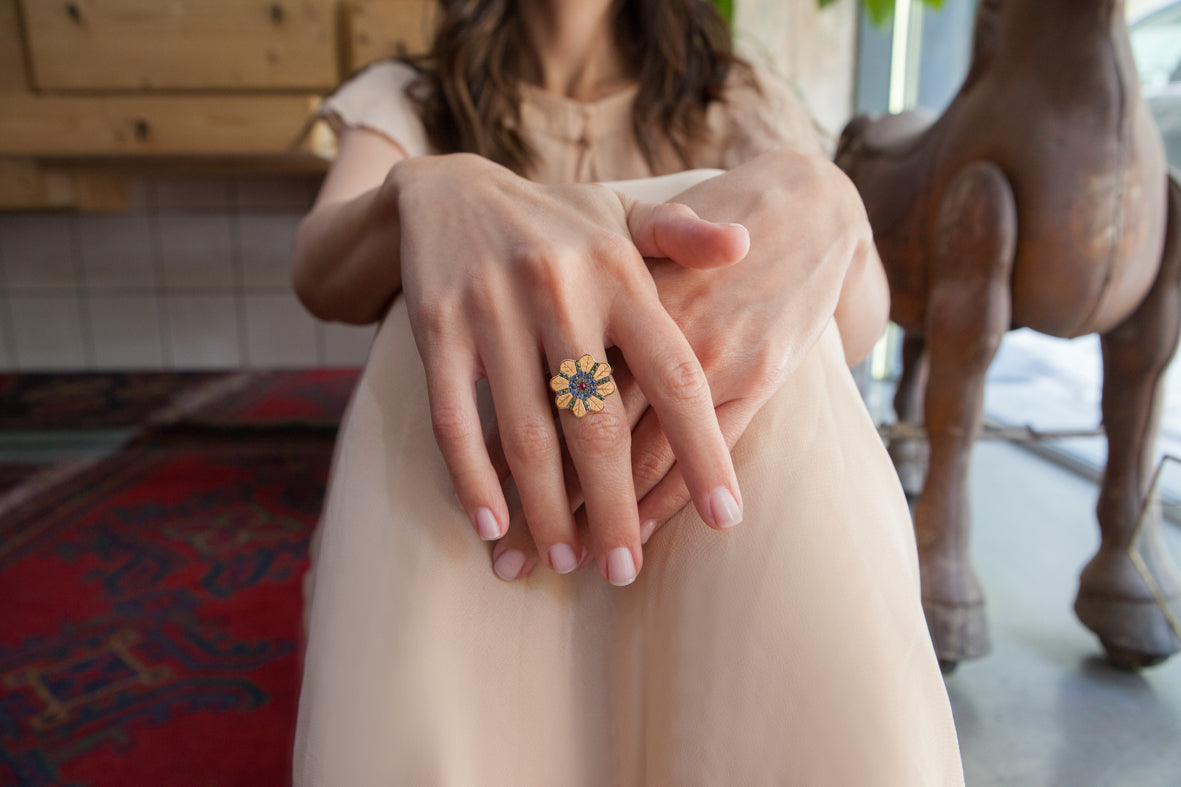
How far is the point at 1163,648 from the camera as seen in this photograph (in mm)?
838

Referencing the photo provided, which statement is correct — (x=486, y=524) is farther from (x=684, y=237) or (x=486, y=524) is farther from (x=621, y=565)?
(x=684, y=237)

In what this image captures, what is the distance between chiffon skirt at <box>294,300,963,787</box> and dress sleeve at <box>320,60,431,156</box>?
394mm

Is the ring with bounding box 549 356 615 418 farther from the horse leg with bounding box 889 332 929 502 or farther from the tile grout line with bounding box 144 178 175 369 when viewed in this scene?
the tile grout line with bounding box 144 178 175 369

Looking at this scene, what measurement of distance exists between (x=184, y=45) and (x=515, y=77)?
181 cm

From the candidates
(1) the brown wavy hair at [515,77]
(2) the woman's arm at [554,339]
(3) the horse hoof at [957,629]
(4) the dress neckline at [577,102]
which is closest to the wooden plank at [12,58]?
(1) the brown wavy hair at [515,77]

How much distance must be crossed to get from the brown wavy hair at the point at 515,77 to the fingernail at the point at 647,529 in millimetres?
449

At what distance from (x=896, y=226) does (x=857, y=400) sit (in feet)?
1.97

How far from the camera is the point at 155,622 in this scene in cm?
117

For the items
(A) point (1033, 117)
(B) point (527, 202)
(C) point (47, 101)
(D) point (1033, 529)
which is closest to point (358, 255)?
(B) point (527, 202)

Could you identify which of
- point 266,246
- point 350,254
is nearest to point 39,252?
point 266,246

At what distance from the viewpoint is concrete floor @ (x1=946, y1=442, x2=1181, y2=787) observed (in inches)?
28.7

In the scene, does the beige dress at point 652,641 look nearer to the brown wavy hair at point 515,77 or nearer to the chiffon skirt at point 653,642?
the chiffon skirt at point 653,642

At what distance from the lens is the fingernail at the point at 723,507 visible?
35cm

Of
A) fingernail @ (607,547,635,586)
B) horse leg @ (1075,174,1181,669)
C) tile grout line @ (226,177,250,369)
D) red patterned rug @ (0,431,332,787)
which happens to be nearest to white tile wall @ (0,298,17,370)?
tile grout line @ (226,177,250,369)
